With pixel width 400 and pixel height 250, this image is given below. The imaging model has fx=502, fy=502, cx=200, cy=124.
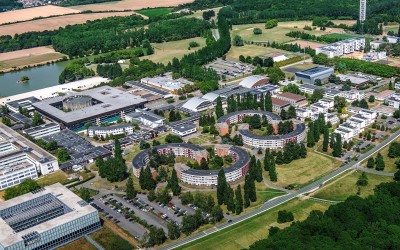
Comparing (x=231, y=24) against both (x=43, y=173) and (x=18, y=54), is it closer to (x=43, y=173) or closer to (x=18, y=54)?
(x=18, y=54)

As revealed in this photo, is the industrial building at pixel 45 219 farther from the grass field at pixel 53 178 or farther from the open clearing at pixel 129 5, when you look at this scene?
the open clearing at pixel 129 5

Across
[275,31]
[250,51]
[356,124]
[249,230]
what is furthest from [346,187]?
[275,31]

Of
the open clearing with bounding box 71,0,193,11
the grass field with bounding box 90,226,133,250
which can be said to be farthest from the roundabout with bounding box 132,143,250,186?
the open clearing with bounding box 71,0,193,11

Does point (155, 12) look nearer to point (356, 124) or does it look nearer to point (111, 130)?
point (111, 130)

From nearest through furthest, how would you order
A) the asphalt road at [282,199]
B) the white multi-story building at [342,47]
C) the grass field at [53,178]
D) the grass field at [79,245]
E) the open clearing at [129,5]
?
the grass field at [79,245]
the asphalt road at [282,199]
the grass field at [53,178]
the white multi-story building at [342,47]
the open clearing at [129,5]

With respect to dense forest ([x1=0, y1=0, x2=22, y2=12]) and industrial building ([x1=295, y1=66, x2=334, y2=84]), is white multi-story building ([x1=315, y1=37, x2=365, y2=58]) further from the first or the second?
dense forest ([x1=0, y1=0, x2=22, y2=12])

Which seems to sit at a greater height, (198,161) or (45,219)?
(45,219)

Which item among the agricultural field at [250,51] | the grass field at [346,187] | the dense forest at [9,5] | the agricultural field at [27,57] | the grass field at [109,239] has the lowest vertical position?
the grass field at [346,187]

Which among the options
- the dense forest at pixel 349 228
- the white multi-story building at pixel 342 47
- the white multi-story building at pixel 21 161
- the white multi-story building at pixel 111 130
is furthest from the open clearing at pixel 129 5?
the dense forest at pixel 349 228
